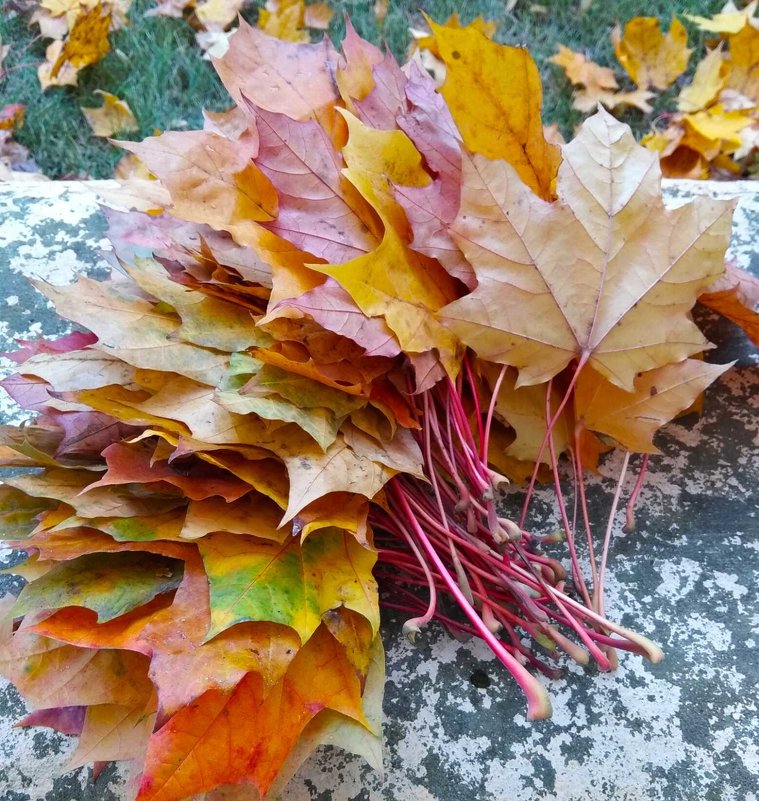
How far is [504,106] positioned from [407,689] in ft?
1.94

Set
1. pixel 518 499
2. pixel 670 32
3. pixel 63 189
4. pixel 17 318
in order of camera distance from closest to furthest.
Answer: pixel 518 499
pixel 17 318
pixel 63 189
pixel 670 32

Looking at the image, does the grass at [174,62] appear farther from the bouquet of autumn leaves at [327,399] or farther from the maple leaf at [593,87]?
the bouquet of autumn leaves at [327,399]

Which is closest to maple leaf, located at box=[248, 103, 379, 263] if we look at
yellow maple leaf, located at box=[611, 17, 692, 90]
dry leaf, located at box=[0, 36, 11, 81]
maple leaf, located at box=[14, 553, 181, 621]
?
maple leaf, located at box=[14, 553, 181, 621]

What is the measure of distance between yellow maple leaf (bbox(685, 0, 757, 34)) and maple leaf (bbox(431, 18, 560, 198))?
47.5 inches

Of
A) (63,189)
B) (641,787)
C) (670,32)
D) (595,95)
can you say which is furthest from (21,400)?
(670,32)

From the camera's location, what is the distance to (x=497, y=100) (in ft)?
2.35

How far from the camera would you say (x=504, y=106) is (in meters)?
0.72

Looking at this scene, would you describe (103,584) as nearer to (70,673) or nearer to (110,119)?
(70,673)

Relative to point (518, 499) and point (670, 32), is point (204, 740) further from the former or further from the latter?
point (670, 32)

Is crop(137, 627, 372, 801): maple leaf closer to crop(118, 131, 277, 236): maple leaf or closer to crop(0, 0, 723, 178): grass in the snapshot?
crop(118, 131, 277, 236): maple leaf

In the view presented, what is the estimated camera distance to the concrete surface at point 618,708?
2.26ft

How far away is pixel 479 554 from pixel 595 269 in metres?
0.30

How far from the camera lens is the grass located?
5.61 ft

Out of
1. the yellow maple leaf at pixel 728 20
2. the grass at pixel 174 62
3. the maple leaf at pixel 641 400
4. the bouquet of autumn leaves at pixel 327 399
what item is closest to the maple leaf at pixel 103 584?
the bouquet of autumn leaves at pixel 327 399
